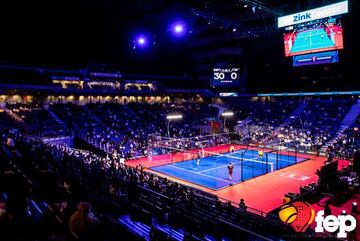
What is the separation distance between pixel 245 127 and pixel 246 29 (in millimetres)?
18421

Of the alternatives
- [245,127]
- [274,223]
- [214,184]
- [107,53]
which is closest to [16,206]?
[274,223]

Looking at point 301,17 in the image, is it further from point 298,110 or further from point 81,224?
point 298,110

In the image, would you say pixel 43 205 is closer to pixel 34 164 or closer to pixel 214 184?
pixel 34 164

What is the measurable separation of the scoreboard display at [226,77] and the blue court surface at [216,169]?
9.09m

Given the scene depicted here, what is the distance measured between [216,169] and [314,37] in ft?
44.0

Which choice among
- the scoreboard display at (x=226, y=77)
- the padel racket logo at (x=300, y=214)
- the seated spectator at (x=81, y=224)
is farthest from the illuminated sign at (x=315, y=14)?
the seated spectator at (x=81, y=224)

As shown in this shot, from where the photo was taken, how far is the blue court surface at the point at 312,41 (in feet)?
71.2

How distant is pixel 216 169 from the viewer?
84.6 feet

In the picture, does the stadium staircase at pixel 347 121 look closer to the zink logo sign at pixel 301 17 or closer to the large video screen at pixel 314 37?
the large video screen at pixel 314 37

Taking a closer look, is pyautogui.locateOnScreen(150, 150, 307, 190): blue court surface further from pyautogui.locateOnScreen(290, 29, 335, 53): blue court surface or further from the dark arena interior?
pyautogui.locateOnScreen(290, 29, 335, 53): blue court surface

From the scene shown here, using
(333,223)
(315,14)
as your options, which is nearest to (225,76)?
(315,14)

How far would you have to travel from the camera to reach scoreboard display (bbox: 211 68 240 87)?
1355 inches

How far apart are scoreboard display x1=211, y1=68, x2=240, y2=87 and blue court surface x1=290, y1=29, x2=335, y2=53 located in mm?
10744

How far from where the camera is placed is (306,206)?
722 centimetres
